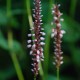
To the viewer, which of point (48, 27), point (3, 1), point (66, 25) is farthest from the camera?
point (3, 1)

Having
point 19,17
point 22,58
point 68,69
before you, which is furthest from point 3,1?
point 68,69

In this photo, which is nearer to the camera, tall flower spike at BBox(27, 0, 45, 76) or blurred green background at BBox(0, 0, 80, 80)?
tall flower spike at BBox(27, 0, 45, 76)

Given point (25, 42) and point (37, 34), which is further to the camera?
point (25, 42)

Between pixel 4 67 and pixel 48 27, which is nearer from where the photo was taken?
pixel 48 27

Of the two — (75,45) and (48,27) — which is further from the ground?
(48,27)

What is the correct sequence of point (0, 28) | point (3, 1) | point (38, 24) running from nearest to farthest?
point (38, 24) → point (0, 28) → point (3, 1)

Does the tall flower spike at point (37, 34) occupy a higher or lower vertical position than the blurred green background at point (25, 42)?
higher

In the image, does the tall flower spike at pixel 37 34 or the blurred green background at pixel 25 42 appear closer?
the tall flower spike at pixel 37 34

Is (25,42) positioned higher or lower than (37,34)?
lower

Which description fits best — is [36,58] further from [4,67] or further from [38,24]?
[4,67]

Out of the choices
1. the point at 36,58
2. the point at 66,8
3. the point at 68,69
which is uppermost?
the point at 36,58

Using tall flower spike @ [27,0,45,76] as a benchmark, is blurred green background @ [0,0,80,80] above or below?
below
